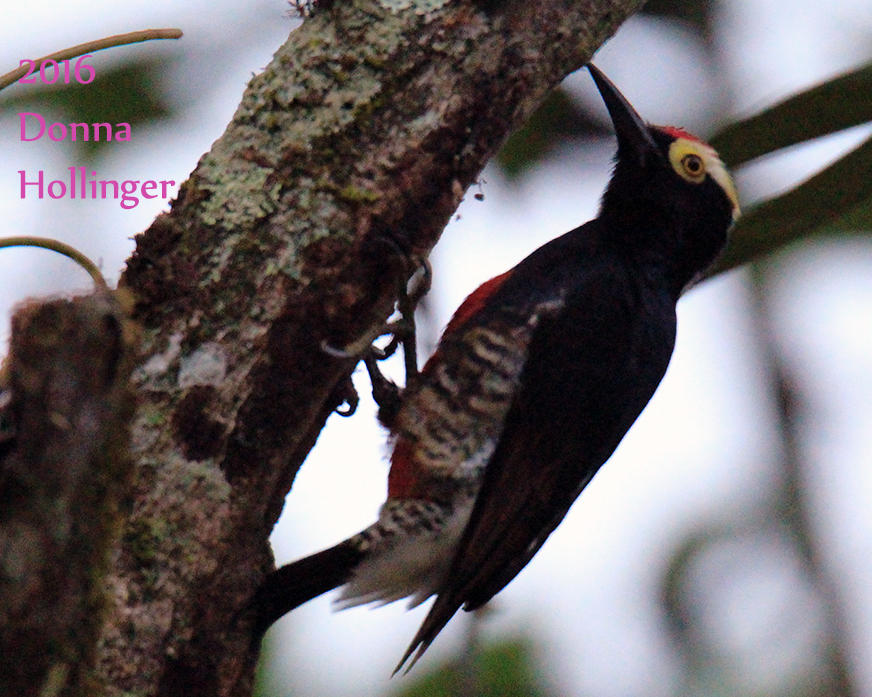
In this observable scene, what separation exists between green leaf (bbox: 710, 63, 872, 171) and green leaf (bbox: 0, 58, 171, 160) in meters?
2.53

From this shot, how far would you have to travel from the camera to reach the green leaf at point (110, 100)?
461 centimetres

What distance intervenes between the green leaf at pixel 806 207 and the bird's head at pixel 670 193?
0.73 m

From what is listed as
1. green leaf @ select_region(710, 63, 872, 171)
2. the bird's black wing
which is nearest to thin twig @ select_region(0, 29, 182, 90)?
green leaf @ select_region(710, 63, 872, 171)

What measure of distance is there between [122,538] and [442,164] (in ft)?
3.85

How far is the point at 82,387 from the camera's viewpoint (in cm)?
132

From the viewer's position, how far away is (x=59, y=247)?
221 centimetres

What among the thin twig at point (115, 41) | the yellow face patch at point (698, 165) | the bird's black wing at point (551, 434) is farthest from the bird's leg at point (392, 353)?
the thin twig at point (115, 41)

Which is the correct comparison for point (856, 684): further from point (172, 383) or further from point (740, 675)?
point (172, 383)

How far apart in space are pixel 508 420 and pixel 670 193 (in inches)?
44.6

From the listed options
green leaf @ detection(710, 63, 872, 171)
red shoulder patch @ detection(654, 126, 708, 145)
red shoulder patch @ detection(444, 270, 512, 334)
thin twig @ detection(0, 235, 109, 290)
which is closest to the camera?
thin twig @ detection(0, 235, 109, 290)

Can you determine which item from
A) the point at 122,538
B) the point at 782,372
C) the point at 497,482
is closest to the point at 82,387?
the point at 122,538

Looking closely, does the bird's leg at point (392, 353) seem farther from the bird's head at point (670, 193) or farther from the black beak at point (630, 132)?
the black beak at point (630, 132)

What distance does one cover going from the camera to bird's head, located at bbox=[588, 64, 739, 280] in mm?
4098

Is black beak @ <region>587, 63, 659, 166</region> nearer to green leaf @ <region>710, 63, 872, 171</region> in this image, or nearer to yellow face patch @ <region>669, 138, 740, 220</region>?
yellow face patch @ <region>669, 138, 740, 220</region>
